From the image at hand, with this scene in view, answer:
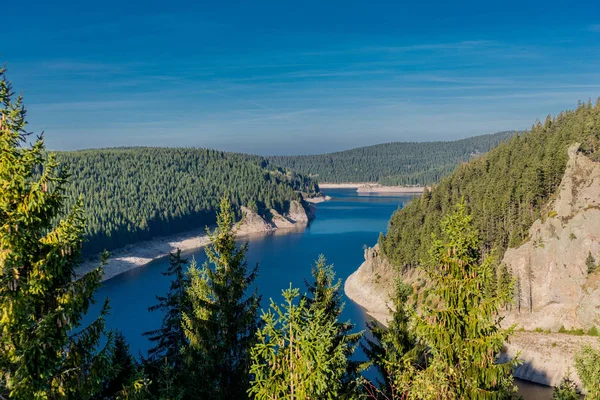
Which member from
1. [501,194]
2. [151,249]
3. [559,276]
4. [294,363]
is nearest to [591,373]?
[294,363]

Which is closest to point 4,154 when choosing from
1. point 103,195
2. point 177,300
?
point 177,300

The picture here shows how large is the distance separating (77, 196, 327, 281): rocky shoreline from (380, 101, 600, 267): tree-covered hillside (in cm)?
3519

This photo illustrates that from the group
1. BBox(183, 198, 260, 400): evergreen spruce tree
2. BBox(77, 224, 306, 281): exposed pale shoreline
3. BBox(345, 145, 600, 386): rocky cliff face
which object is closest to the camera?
BBox(183, 198, 260, 400): evergreen spruce tree

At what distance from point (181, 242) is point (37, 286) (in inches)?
5471

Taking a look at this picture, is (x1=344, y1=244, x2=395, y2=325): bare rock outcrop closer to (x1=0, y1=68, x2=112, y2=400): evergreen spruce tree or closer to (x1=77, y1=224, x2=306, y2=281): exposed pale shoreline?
(x1=77, y1=224, x2=306, y2=281): exposed pale shoreline

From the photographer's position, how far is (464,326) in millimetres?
11453

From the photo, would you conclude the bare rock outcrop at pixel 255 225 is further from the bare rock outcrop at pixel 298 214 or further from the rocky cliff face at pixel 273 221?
the bare rock outcrop at pixel 298 214

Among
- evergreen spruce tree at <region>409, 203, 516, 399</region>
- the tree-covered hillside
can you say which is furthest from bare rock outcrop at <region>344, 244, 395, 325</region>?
evergreen spruce tree at <region>409, 203, 516, 399</region>

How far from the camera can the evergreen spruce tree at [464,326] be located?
1111cm

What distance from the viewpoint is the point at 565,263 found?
54.2m

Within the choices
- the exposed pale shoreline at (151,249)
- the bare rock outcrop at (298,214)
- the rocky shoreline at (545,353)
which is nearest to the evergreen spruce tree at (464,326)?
the rocky shoreline at (545,353)

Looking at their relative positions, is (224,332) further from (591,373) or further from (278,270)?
(278,270)

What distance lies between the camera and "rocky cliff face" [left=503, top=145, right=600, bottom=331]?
51500mm

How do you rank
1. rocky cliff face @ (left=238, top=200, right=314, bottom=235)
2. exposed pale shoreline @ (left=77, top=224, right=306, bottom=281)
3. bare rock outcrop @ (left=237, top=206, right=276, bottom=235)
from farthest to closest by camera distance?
rocky cliff face @ (left=238, top=200, right=314, bottom=235), bare rock outcrop @ (left=237, top=206, right=276, bottom=235), exposed pale shoreline @ (left=77, top=224, right=306, bottom=281)
